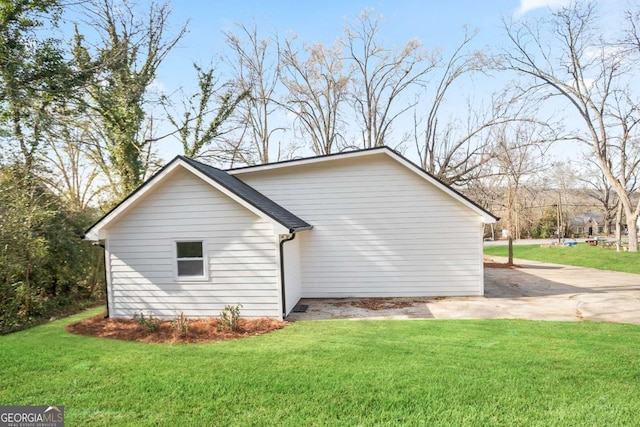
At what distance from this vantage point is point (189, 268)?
8.56 m

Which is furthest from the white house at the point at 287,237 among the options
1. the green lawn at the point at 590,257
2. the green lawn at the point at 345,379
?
the green lawn at the point at 590,257

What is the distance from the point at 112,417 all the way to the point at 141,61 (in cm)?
1973

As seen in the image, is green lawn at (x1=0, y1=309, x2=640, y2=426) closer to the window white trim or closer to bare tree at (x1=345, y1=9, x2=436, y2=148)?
the window white trim

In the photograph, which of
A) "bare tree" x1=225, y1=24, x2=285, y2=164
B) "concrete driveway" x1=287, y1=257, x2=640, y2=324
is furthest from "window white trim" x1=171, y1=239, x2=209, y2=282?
"bare tree" x1=225, y1=24, x2=285, y2=164

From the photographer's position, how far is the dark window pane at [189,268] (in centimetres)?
854

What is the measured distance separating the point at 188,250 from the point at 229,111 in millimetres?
13880

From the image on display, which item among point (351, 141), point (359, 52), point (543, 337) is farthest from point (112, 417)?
point (359, 52)

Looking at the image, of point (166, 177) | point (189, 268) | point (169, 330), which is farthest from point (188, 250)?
point (169, 330)

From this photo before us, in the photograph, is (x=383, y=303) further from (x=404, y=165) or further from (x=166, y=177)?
(x=166, y=177)

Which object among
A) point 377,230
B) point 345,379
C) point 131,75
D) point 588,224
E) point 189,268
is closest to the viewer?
point 345,379

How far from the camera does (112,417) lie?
3.61 meters

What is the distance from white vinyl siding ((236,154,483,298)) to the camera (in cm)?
1058

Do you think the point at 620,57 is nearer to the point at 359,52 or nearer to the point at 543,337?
the point at 359,52

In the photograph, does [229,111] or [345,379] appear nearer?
[345,379]
